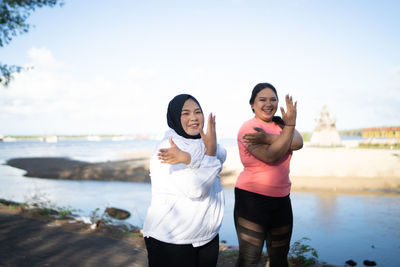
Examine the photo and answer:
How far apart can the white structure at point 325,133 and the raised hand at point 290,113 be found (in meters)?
35.0

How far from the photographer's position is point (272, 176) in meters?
2.86

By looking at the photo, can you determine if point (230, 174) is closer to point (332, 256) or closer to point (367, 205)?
point (367, 205)

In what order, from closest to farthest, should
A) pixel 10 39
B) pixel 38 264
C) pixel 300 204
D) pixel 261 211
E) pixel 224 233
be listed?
pixel 261 211 < pixel 38 264 < pixel 224 233 < pixel 10 39 < pixel 300 204

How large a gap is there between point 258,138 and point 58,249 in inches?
145

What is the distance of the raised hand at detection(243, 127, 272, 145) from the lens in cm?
270

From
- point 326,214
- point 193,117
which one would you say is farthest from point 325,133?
point 193,117

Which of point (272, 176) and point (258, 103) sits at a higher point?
point (258, 103)

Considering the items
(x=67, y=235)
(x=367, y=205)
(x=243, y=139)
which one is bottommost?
(x=367, y=205)

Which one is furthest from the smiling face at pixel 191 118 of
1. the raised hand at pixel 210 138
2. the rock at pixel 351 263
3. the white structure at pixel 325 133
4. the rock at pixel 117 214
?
the white structure at pixel 325 133

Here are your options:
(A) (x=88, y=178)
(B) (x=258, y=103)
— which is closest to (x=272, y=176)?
(B) (x=258, y=103)

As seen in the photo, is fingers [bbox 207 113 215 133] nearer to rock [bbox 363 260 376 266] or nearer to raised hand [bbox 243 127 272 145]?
raised hand [bbox 243 127 272 145]

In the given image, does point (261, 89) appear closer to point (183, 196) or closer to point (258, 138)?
point (258, 138)

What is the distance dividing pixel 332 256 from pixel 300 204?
15.0 ft

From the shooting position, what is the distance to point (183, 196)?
2092 millimetres
